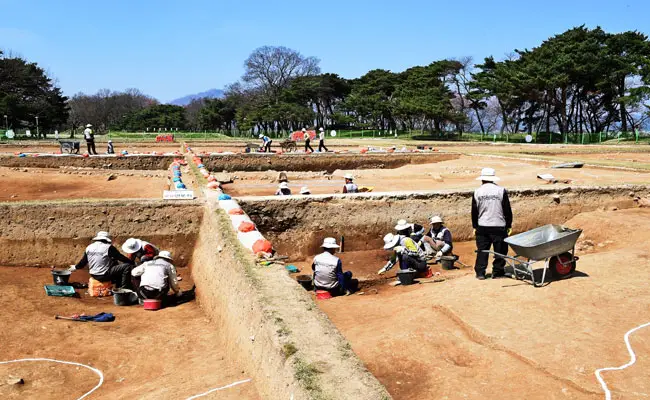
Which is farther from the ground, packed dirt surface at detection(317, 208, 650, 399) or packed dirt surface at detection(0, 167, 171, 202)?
packed dirt surface at detection(0, 167, 171, 202)

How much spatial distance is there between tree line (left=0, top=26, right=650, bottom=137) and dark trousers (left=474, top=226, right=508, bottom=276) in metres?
35.8

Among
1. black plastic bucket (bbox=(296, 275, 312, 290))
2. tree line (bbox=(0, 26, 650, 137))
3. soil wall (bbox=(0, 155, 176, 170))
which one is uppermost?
tree line (bbox=(0, 26, 650, 137))

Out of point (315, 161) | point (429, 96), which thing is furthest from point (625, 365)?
point (429, 96)

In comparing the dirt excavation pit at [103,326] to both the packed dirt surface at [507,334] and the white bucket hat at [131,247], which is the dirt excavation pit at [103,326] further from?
the packed dirt surface at [507,334]

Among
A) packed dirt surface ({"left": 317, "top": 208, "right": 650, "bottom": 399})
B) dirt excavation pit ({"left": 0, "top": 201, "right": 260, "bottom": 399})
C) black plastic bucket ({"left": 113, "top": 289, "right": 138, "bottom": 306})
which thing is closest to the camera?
packed dirt surface ({"left": 317, "top": 208, "right": 650, "bottom": 399})

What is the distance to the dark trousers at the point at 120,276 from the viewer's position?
7.57m

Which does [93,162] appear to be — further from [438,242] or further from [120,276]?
[438,242]

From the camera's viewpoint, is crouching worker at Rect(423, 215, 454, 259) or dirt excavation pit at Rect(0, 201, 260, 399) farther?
crouching worker at Rect(423, 215, 454, 259)

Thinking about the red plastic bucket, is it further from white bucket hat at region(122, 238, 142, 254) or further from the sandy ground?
the sandy ground

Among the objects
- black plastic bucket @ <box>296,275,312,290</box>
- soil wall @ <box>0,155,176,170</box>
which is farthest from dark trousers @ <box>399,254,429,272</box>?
soil wall @ <box>0,155,176,170</box>

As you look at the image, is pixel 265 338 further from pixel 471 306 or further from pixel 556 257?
pixel 556 257

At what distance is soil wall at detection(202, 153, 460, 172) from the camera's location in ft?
72.1

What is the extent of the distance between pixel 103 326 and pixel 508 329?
4596 millimetres

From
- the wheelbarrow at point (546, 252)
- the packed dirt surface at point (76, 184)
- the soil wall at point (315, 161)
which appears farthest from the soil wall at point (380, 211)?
the soil wall at point (315, 161)
